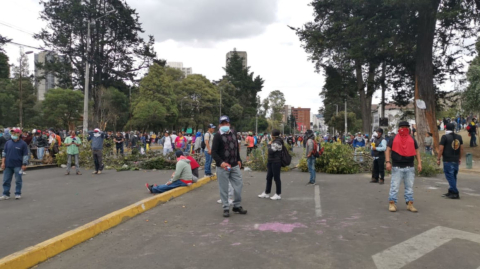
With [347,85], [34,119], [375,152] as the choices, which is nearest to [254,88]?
[34,119]

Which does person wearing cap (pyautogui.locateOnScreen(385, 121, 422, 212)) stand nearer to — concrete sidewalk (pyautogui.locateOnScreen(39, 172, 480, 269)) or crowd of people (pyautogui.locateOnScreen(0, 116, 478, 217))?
crowd of people (pyautogui.locateOnScreen(0, 116, 478, 217))

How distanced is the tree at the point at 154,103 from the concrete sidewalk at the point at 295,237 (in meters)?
35.6

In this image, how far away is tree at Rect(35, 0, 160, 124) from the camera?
112 ft

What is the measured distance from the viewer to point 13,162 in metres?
8.38

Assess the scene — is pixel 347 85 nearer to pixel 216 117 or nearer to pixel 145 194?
pixel 145 194

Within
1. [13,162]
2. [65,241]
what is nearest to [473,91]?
[65,241]

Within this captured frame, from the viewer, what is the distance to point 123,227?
5848 mm

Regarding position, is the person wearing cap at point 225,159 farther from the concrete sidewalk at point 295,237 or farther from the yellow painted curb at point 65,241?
the yellow painted curb at point 65,241

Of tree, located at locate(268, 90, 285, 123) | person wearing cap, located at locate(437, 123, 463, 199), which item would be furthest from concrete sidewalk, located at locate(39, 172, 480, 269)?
tree, located at locate(268, 90, 285, 123)

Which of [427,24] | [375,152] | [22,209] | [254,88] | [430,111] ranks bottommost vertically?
[22,209]

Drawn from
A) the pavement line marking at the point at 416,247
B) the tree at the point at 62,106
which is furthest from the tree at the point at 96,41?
the pavement line marking at the point at 416,247

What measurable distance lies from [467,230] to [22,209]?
8316mm

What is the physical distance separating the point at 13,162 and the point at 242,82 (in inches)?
2800

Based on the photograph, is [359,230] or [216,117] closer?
[359,230]
